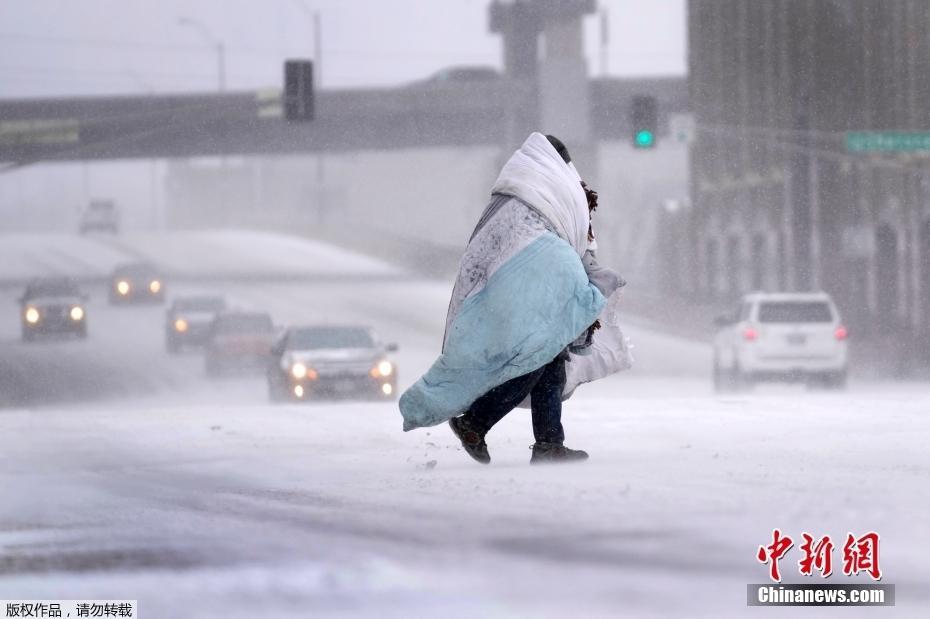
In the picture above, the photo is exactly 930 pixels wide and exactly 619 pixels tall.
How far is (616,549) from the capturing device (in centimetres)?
538

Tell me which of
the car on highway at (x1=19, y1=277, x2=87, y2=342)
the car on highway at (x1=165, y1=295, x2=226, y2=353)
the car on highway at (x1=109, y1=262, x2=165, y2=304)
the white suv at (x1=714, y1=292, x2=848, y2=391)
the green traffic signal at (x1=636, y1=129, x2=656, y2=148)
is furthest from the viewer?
the car on highway at (x1=109, y1=262, x2=165, y2=304)

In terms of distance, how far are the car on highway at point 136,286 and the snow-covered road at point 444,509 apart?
46.9m

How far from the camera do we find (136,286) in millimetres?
59719

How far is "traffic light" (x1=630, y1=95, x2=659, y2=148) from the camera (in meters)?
38.3

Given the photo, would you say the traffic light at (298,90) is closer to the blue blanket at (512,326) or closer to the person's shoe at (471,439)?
the person's shoe at (471,439)

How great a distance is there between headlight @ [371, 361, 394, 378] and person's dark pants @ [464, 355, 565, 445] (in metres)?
17.0

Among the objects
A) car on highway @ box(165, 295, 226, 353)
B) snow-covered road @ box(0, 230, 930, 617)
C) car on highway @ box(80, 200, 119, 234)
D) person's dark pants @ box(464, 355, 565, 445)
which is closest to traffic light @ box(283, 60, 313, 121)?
car on highway @ box(165, 295, 226, 353)

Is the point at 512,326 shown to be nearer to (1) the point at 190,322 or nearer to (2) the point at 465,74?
(1) the point at 190,322

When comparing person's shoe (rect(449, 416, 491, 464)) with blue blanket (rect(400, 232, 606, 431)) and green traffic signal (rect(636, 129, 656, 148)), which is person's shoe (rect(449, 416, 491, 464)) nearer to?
blue blanket (rect(400, 232, 606, 431))

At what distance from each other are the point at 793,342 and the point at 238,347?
13.2 meters

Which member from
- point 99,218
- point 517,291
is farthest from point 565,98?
point 517,291

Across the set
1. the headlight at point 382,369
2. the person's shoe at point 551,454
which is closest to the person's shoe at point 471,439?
the person's shoe at point 551,454

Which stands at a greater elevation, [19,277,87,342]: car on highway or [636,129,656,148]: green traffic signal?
[636,129,656,148]: green traffic signal

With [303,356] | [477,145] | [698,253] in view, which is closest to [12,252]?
[477,145]
